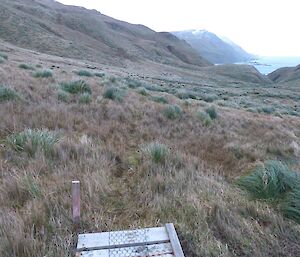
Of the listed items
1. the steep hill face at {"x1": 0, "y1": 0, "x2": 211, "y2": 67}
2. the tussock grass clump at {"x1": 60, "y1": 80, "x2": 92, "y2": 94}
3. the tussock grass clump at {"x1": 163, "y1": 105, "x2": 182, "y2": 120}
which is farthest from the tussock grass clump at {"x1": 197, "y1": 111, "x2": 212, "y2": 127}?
the steep hill face at {"x1": 0, "y1": 0, "x2": 211, "y2": 67}

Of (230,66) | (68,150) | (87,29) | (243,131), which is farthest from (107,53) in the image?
(68,150)

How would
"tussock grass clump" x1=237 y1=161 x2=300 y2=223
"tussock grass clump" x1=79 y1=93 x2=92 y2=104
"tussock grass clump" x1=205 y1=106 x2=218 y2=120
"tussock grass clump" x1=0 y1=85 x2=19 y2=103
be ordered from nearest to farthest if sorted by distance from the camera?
"tussock grass clump" x1=237 y1=161 x2=300 y2=223
"tussock grass clump" x1=0 y1=85 x2=19 y2=103
"tussock grass clump" x1=79 y1=93 x2=92 y2=104
"tussock grass clump" x1=205 y1=106 x2=218 y2=120

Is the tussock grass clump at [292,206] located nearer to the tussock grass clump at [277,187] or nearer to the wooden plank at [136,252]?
the tussock grass clump at [277,187]

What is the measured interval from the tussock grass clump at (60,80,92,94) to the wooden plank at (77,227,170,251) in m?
7.38

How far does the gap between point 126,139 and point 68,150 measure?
1.79 meters

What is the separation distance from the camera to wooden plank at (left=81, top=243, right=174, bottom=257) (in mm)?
2846

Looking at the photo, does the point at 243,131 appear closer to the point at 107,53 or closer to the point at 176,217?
the point at 176,217

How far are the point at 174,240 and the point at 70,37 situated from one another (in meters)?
67.6

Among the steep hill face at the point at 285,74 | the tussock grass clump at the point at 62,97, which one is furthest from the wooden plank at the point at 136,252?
the steep hill face at the point at 285,74

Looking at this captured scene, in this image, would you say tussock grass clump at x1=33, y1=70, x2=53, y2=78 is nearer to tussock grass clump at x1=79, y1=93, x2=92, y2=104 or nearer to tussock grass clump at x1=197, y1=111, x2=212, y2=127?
tussock grass clump at x1=79, y1=93, x2=92, y2=104

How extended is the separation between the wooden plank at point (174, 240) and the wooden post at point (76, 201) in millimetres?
924

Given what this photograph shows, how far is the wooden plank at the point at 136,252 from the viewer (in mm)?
2846

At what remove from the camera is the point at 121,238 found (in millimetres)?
3064

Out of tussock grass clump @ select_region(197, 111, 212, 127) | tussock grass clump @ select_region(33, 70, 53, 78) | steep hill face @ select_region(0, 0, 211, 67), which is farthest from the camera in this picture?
steep hill face @ select_region(0, 0, 211, 67)
